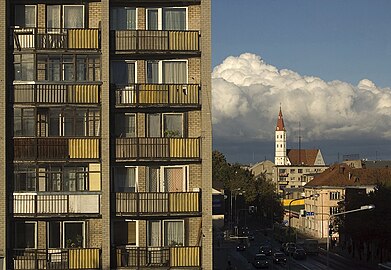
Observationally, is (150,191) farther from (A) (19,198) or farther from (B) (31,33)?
(B) (31,33)

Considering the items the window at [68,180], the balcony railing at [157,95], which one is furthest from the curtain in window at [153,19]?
the window at [68,180]

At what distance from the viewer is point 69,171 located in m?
38.1

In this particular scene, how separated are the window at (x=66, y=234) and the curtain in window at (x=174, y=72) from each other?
26.3 ft

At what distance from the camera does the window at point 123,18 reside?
38969 millimetres

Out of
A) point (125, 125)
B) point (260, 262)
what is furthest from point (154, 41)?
→ point (260, 262)

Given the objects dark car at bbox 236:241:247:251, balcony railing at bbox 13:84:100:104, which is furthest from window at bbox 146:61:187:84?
dark car at bbox 236:241:247:251

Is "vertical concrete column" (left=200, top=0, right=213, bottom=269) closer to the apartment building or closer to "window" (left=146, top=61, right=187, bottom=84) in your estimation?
the apartment building

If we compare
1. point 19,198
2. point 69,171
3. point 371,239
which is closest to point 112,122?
point 69,171

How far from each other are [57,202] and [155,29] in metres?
9.41

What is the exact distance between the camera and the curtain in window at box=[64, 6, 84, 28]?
39.1m

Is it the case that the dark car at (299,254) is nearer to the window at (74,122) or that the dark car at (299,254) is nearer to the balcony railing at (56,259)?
the balcony railing at (56,259)

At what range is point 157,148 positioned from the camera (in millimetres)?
37969

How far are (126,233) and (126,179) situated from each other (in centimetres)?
255

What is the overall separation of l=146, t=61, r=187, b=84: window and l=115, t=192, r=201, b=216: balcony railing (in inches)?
216
